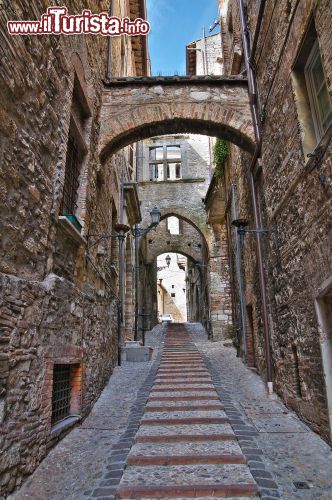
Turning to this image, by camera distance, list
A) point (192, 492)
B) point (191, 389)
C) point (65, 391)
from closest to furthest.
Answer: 1. point (192, 492)
2. point (65, 391)
3. point (191, 389)

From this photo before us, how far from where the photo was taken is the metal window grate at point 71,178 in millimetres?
5004

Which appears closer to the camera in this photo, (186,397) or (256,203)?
(186,397)

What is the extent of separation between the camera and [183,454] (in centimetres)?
355

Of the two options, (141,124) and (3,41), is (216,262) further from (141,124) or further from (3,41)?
(3,41)

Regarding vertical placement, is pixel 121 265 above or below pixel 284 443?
above

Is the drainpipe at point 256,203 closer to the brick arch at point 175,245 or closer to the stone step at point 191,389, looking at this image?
the stone step at point 191,389

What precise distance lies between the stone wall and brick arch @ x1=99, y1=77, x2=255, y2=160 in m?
0.73

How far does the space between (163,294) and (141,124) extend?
116 feet

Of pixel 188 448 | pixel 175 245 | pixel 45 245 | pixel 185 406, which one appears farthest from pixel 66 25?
pixel 175 245

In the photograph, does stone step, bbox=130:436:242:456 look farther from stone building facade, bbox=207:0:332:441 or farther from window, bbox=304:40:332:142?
window, bbox=304:40:332:142

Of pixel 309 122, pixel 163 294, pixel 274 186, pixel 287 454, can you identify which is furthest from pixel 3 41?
pixel 163 294

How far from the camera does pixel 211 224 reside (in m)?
14.4

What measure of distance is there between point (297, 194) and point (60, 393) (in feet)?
11.7

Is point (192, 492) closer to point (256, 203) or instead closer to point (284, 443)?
point (284, 443)
